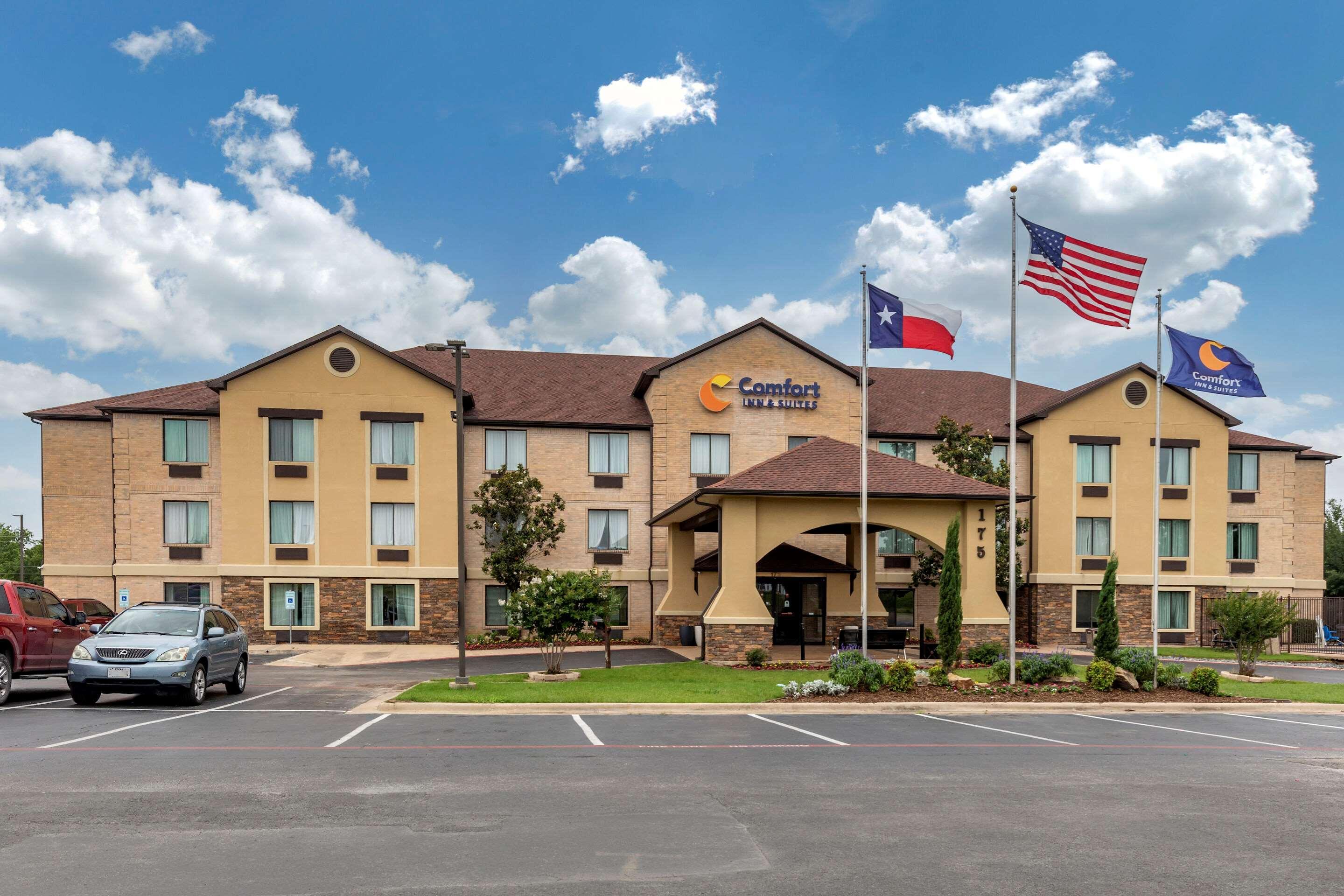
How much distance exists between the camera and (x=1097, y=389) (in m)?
37.1

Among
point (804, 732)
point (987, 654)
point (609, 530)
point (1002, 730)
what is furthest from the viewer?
point (609, 530)

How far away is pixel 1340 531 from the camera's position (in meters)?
68.4

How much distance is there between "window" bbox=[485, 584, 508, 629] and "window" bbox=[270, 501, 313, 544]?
6245 mm

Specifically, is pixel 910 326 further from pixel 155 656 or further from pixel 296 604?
pixel 296 604

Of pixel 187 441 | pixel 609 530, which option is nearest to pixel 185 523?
pixel 187 441

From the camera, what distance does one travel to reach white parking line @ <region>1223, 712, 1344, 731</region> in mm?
16906

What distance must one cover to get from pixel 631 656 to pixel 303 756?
58.0ft

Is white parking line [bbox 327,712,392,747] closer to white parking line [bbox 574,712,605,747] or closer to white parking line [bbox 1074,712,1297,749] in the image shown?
white parking line [bbox 574,712,605,747]

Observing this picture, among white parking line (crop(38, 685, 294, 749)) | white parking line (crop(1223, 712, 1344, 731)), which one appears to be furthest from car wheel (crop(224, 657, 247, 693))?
white parking line (crop(1223, 712, 1344, 731))

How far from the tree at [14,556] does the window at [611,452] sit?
8371 cm

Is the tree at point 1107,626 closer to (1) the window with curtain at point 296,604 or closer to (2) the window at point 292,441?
(1) the window with curtain at point 296,604

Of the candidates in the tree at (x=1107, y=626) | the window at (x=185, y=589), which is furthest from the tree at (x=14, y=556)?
the tree at (x=1107, y=626)

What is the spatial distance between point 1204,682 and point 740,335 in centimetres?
2008

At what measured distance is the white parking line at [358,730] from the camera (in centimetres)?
1262
